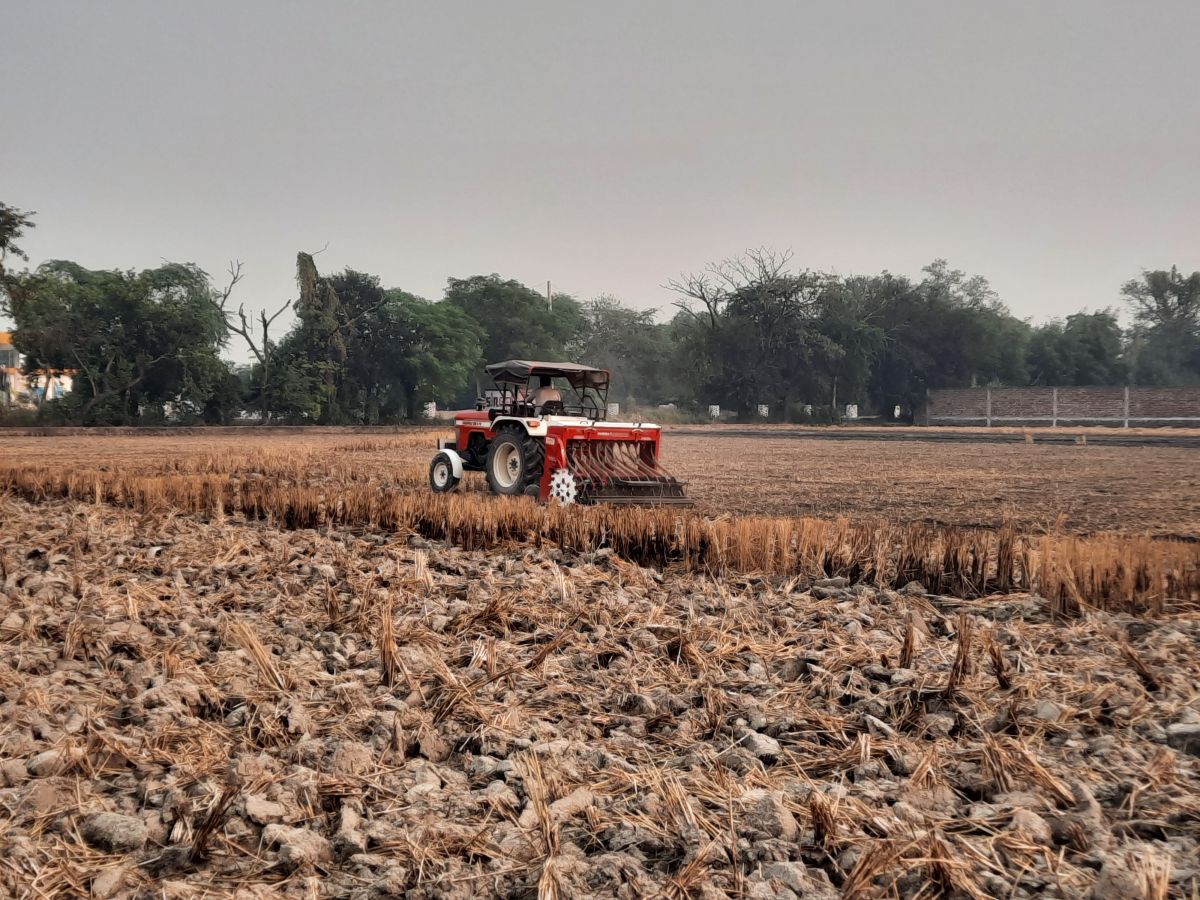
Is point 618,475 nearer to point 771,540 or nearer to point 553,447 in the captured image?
point 553,447

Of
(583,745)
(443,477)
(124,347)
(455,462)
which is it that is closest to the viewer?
(583,745)

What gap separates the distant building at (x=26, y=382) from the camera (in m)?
45.9

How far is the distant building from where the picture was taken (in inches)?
1807

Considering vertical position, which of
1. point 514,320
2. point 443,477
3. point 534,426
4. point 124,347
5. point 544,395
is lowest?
point 443,477

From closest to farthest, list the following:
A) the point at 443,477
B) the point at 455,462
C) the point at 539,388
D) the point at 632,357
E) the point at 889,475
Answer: the point at 539,388 < the point at 455,462 < the point at 443,477 < the point at 889,475 < the point at 632,357

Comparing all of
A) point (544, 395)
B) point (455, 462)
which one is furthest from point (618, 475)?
point (455, 462)

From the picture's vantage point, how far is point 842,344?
55062 millimetres

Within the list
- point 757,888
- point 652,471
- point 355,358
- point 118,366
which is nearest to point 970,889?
point 757,888

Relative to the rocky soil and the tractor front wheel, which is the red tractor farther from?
the rocky soil

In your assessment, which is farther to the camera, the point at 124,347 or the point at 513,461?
the point at 124,347

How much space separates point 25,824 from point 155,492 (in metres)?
8.88

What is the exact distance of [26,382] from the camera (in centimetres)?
4725

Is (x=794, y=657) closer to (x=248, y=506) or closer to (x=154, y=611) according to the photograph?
(x=154, y=611)

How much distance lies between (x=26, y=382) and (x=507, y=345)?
2633 cm
